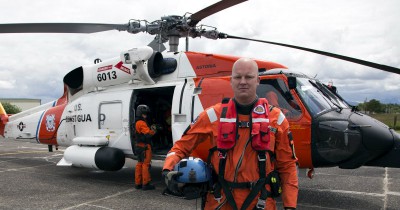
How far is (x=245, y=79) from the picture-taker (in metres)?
2.45

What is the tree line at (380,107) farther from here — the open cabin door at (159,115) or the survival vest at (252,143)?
the survival vest at (252,143)

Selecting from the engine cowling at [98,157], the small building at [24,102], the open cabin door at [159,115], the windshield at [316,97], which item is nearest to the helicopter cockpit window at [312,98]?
the windshield at [316,97]

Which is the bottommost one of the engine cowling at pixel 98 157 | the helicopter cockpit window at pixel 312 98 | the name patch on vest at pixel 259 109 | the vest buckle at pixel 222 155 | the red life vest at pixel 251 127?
the engine cowling at pixel 98 157

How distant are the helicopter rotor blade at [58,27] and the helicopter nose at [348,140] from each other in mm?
4379

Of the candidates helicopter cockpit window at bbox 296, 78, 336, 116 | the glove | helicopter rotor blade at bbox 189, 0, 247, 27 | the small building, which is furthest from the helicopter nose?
the small building

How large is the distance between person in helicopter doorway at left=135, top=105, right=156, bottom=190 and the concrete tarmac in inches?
8.6

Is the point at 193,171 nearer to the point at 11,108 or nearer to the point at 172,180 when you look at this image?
the point at 172,180

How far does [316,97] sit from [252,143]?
11.7 ft

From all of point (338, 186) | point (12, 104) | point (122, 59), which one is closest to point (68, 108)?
point (122, 59)

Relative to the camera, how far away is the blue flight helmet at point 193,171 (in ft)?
8.13

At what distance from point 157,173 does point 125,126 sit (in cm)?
205

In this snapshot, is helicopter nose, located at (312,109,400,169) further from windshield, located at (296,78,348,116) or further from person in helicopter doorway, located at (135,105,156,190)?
person in helicopter doorway, located at (135,105,156,190)

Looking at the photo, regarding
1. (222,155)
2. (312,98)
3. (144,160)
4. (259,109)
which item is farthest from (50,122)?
(259,109)

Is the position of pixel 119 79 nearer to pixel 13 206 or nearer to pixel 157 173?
pixel 157 173
